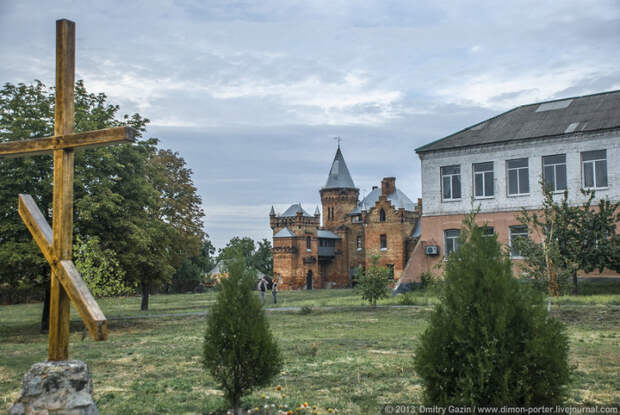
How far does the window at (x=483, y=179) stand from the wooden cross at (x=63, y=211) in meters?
28.9

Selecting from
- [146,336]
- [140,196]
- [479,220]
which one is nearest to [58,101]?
[146,336]

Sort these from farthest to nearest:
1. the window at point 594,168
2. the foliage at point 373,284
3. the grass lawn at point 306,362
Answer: the window at point 594,168
the foliage at point 373,284
the grass lawn at point 306,362

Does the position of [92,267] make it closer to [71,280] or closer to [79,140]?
[79,140]

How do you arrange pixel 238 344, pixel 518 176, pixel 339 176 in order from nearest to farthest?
pixel 238 344, pixel 518 176, pixel 339 176

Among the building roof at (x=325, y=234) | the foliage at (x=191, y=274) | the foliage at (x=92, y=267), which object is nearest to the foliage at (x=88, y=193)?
the foliage at (x=92, y=267)

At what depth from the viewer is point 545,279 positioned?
19641 millimetres

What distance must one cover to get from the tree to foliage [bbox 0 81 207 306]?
12387mm

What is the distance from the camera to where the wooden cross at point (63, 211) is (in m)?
6.35

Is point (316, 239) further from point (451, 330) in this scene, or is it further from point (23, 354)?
point (451, 330)

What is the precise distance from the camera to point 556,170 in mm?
31266

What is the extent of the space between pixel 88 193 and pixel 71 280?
14.1m

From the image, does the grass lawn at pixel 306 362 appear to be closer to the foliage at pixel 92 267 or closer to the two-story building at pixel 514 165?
the foliage at pixel 92 267

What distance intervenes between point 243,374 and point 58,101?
12.5ft

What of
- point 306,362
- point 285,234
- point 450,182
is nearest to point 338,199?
point 285,234
